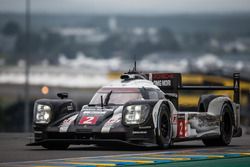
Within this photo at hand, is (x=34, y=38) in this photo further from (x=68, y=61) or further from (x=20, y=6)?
(x=68, y=61)

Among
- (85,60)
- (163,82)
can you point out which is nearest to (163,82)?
(163,82)

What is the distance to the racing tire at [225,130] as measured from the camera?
2581 cm

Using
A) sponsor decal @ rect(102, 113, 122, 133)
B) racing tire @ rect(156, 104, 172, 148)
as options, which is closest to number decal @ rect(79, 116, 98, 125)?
sponsor decal @ rect(102, 113, 122, 133)

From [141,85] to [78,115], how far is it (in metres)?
→ 1.64

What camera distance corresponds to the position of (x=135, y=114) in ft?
75.3

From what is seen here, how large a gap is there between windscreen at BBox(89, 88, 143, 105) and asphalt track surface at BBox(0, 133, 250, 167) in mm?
911

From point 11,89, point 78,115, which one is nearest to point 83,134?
point 78,115

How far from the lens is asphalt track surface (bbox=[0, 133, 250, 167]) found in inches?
768

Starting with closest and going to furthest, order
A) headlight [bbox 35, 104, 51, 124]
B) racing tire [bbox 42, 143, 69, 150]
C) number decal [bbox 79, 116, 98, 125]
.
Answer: number decal [bbox 79, 116, 98, 125] < racing tire [bbox 42, 143, 69, 150] < headlight [bbox 35, 104, 51, 124]

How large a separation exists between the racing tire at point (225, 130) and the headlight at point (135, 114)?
320 cm

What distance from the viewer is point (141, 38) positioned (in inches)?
7736

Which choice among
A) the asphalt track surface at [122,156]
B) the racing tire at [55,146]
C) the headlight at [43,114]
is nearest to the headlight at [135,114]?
the asphalt track surface at [122,156]

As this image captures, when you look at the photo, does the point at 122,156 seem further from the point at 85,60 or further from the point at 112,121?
the point at 85,60

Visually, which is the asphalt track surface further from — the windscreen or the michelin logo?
the michelin logo
